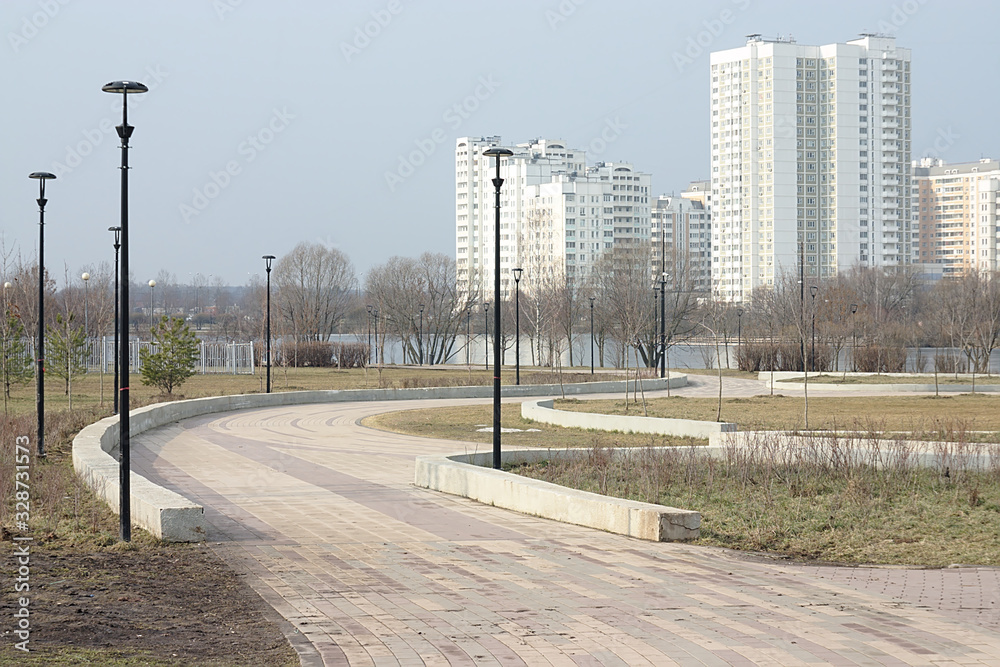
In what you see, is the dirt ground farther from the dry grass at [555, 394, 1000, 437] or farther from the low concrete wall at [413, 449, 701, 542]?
the dry grass at [555, 394, 1000, 437]

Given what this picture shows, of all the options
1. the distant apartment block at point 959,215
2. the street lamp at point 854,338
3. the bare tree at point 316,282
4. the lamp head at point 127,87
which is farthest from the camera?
the distant apartment block at point 959,215

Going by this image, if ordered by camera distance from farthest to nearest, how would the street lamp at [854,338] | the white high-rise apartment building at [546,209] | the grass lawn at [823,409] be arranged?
the white high-rise apartment building at [546,209], the street lamp at [854,338], the grass lawn at [823,409]

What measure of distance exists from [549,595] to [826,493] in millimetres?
5831

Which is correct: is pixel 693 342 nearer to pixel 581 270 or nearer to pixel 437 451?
pixel 581 270

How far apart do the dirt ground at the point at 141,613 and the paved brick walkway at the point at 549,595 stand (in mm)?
288

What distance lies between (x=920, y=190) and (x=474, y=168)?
82144 mm

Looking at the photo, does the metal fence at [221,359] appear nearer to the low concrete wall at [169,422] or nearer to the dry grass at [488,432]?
the low concrete wall at [169,422]

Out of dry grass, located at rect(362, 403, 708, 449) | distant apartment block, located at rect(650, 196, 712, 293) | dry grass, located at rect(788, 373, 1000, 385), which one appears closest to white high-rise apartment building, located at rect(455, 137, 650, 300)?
distant apartment block, located at rect(650, 196, 712, 293)

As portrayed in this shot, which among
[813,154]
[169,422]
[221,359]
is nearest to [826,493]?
[169,422]

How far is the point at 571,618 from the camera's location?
286 inches

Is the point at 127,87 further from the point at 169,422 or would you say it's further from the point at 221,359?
the point at 221,359

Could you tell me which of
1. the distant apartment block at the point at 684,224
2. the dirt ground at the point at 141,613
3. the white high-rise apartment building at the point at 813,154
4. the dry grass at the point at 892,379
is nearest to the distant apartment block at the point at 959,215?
the distant apartment block at the point at 684,224

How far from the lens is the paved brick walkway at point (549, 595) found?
6.42 m

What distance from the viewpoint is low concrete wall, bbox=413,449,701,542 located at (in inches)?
410
